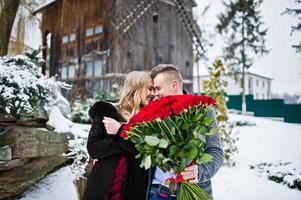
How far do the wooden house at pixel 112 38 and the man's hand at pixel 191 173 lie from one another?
39.1ft

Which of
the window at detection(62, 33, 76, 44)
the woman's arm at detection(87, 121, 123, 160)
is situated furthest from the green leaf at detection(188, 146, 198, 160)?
the window at detection(62, 33, 76, 44)

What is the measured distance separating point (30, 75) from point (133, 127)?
291cm

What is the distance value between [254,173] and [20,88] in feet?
16.5

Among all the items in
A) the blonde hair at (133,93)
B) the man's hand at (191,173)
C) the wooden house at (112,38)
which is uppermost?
the wooden house at (112,38)

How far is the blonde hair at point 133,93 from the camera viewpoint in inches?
88.4

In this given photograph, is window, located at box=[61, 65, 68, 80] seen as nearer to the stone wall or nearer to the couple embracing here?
the stone wall

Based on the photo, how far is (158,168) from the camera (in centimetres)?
211

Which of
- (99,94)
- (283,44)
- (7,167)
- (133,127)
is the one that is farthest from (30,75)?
(99,94)

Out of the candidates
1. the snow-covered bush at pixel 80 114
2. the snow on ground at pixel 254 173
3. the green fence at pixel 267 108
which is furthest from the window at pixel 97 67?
the green fence at pixel 267 108

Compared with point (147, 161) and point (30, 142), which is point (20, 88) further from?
point (147, 161)

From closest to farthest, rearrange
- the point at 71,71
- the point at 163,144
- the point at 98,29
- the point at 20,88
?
the point at 163,144 < the point at 20,88 < the point at 98,29 < the point at 71,71

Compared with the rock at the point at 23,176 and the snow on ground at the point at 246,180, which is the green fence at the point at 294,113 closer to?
the snow on ground at the point at 246,180

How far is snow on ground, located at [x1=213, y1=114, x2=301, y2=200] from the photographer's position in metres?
5.23

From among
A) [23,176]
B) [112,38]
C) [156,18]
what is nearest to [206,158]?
[23,176]
